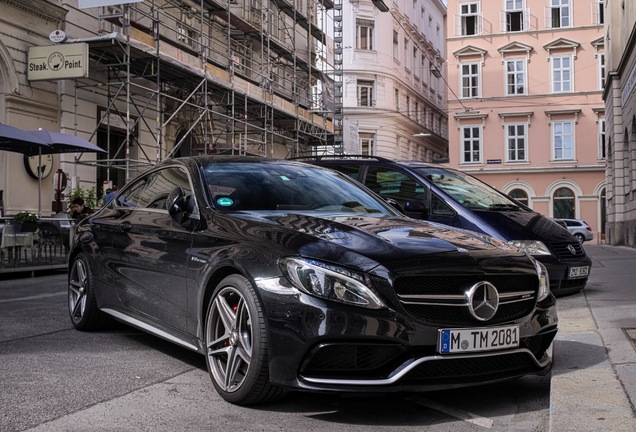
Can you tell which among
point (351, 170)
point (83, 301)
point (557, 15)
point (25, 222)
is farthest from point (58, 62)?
point (557, 15)

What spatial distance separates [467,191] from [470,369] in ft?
17.1

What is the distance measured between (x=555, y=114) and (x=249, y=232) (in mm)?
46659

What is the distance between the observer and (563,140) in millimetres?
47594

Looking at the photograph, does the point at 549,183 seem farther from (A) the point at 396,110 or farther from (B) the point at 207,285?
(B) the point at 207,285

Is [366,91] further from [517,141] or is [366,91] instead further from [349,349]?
[349,349]

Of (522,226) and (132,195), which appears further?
(522,226)

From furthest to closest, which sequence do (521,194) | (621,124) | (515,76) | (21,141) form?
(515,76) → (521,194) → (621,124) → (21,141)

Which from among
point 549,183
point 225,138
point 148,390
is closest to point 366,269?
point 148,390

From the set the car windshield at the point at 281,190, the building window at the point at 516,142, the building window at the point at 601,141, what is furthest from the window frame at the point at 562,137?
the car windshield at the point at 281,190

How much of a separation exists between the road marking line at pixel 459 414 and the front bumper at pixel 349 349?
0.70 ft

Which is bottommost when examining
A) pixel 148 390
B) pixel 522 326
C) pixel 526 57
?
pixel 148 390

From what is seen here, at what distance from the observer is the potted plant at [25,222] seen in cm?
1283

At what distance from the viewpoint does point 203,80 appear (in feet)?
72.3

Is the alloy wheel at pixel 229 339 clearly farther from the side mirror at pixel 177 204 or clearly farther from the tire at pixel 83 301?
the tire at pixel 83 301
